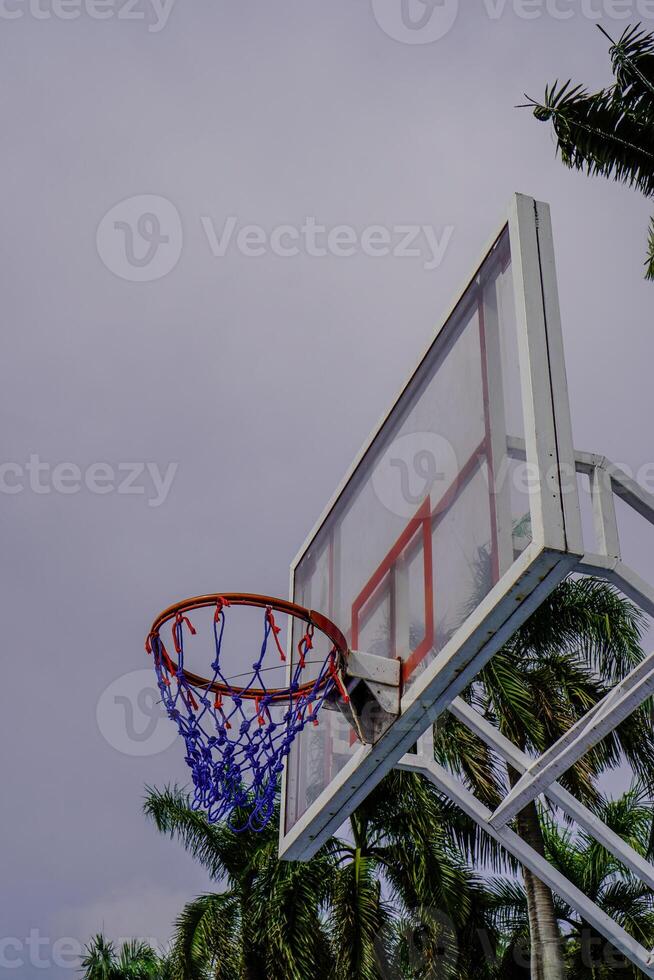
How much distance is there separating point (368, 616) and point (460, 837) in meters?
9.56

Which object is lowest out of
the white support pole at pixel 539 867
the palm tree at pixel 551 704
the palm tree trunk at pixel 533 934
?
the white support pole at pixel 539 867

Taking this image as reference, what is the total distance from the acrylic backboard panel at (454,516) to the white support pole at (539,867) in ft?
3.52

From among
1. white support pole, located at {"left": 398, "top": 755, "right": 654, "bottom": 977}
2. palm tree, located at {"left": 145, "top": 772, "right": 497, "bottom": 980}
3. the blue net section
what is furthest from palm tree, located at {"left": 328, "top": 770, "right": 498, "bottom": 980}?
the blue net section

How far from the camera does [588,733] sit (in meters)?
7.04

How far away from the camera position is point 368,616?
710 cm

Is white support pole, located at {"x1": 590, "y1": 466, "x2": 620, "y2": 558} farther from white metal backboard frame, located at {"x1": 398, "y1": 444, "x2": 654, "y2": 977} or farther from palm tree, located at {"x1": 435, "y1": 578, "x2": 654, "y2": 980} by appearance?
palm tree, located at {"x1": 435, "y1": 578, "x2": 654, "y2": 980}

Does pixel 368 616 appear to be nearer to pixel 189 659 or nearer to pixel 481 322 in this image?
pixel 189 659

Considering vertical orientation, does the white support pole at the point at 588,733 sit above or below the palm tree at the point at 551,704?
below

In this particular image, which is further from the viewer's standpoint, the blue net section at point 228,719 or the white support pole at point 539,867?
the white support pole at point 539,867

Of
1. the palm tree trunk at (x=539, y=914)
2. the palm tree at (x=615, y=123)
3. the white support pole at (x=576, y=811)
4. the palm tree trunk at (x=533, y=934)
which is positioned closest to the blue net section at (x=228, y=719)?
the white support pole at (x=576, y=811)

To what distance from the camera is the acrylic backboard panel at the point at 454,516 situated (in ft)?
18.3

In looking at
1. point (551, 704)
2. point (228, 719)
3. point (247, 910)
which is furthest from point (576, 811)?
point (247, 910)

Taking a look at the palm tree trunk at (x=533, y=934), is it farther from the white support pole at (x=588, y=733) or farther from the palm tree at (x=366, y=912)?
the white support pole at (x=588, y=733)

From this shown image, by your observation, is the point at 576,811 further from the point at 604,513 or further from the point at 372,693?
the point at 604,513
